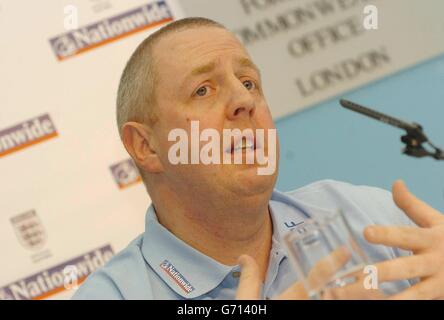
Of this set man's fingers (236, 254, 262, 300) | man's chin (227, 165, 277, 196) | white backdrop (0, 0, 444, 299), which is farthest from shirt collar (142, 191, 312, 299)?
white backdrop (0, 0, 444, 299)

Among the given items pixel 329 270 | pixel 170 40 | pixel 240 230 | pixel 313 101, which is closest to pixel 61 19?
pixel 170 40

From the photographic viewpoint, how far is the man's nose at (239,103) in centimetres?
103

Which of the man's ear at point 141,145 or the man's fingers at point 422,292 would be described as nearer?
the man's fingers at point 422,292

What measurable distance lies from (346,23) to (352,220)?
57 cm

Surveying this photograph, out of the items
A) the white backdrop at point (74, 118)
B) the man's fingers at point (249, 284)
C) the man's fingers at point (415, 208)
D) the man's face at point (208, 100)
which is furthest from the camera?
the white backdrop at point (74, 118)

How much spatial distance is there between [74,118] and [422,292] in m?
0.86

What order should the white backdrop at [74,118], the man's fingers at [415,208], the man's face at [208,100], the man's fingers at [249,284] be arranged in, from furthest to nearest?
1. the white backdrop at [74,118]
2. the man's face at [208,100]
3. the man's fingers at [415,208]
4. the man's fingers at [249,284]

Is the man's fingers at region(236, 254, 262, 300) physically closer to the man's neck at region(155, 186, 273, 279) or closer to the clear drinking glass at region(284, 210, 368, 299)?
the clear drinking glass at region(284, 210, 368, 299)

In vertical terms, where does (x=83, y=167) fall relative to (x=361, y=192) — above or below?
above

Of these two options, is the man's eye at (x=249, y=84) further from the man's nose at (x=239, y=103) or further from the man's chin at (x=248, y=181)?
the man's chin at (x=248, y=181)

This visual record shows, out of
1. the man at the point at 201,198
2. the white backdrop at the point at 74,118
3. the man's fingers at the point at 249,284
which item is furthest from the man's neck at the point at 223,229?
the white backdrop at the point at 74,118

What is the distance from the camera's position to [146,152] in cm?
113

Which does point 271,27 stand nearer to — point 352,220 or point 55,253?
point 352,220

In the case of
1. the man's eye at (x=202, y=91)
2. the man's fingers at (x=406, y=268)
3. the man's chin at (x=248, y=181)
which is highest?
the man's eye at (x=202, y=91)
